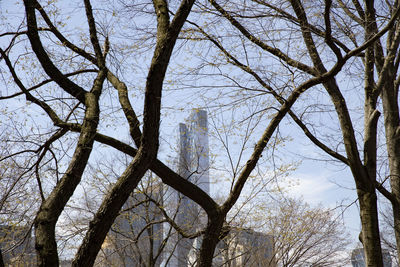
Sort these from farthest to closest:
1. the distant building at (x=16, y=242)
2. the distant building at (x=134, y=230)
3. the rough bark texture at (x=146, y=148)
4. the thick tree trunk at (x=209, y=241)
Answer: the distant building at (x=134, y=230) → the thick tree trunk at (x=209, y=241) → the distant building at (x=16, y=242) → the rough bark texture at (x=146, y=148)

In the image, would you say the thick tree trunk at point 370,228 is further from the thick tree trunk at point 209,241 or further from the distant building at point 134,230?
the distant building at point 134,230

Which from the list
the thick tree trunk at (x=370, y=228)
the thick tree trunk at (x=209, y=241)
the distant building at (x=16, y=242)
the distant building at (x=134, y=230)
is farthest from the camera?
the distant building at (x=134, y=230)

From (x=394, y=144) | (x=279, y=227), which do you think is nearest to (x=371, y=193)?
(x=394, y=144)

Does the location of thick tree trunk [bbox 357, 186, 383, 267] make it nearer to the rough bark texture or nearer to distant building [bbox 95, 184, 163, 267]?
the rough bark texture

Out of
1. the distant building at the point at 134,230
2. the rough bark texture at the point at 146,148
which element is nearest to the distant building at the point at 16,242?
the rough bark texture at the point at 146,148

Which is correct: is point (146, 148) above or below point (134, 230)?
below

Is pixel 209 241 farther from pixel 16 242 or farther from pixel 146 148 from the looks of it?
pixel 16 242

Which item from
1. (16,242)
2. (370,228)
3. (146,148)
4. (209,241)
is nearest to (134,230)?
(16,242)

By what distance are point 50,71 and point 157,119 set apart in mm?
1688

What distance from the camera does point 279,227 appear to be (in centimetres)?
1151

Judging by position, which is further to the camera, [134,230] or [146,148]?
[134,230]

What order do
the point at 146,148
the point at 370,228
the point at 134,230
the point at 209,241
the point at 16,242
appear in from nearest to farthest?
the point at 146,148
the point at 209,241
the point at 16,242
the point at 370,228
the point at 134,230

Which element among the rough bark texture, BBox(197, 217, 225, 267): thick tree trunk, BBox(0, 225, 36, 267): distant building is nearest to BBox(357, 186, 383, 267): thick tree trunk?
BBox(197, 217, 225, 267): thick tree trunk

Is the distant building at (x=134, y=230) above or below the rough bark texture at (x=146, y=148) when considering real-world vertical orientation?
above
